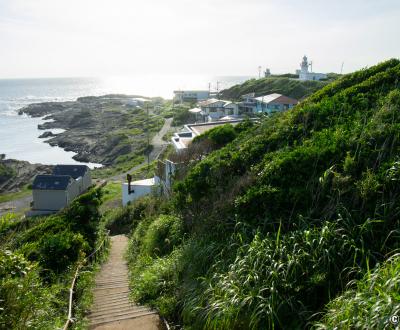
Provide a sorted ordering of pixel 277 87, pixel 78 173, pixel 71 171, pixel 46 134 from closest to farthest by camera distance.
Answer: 1. pixel 78 173
2. pixel 71 171
3. pixel 277 87
4. pixel 46 134

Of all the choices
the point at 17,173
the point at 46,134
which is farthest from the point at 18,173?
the point at 46,134

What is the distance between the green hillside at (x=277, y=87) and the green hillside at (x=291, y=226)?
57450 millimetres

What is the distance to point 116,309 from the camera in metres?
8.38

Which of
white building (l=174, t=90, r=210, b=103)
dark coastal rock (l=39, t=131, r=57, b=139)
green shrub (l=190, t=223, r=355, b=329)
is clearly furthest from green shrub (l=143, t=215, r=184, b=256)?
white building (l=174, t=90, r=210, b=103)

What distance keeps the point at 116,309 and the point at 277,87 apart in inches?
2962

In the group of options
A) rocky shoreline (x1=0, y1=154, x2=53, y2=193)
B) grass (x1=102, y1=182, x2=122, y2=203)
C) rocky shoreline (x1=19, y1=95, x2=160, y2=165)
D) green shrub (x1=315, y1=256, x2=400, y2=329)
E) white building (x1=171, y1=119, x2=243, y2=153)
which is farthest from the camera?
rocky shoreline (x1=19, y1=95, x2=160, y2=165)

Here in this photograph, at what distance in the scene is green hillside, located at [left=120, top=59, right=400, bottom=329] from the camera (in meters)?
5.45

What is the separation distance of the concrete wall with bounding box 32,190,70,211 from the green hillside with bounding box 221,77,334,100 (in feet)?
148

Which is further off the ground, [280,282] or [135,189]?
[280,282]

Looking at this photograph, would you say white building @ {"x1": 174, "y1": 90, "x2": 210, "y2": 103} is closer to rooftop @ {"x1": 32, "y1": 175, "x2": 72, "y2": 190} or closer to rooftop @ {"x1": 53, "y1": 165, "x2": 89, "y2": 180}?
rooftop @ {"x1": 53, "y1": 165, "x2": 89, "y2": 180}

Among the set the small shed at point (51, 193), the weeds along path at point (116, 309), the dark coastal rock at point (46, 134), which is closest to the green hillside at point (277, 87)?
the dark coastal rock at point (46, 134)

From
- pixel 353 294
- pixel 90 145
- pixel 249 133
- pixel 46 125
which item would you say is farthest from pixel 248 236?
pixel 46 125

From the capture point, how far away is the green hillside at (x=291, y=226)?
545 cm

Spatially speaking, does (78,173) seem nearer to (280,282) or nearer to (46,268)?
(46,268)
